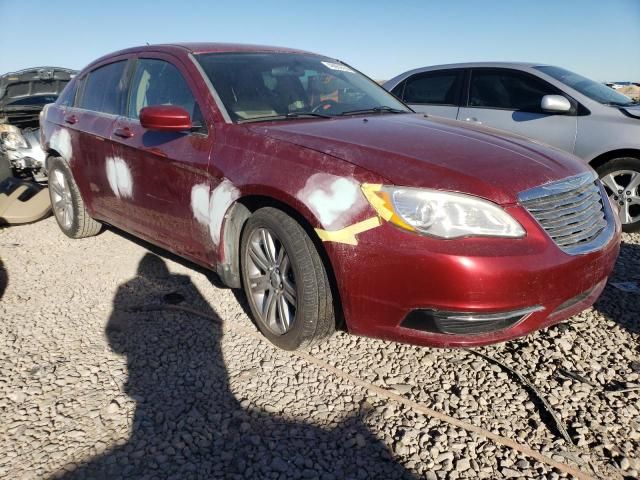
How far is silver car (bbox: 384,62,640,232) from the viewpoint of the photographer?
461cm

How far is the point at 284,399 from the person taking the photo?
230 centimetres

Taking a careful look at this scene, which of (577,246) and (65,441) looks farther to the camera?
(577,246)

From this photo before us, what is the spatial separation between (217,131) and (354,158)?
946 mm

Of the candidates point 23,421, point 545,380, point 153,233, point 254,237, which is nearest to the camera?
point 23,421

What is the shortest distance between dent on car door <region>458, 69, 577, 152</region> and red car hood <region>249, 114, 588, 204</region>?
2.53 m

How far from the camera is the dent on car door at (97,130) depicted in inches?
147

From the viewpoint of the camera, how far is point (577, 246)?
A: 86.3 inches

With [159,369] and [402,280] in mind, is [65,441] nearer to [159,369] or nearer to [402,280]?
[159,369]

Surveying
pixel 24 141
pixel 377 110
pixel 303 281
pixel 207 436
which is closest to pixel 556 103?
pixel 377 110

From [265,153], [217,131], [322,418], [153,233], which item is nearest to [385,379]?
[322,418]

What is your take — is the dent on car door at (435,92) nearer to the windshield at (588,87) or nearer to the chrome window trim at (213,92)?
the windshield at (588,87)

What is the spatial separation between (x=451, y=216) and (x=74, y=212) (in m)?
3.74

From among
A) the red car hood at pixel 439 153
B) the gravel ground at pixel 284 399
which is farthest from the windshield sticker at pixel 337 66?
the gravel ground at pixel 284 399

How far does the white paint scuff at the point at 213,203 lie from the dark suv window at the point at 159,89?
0.45 m
